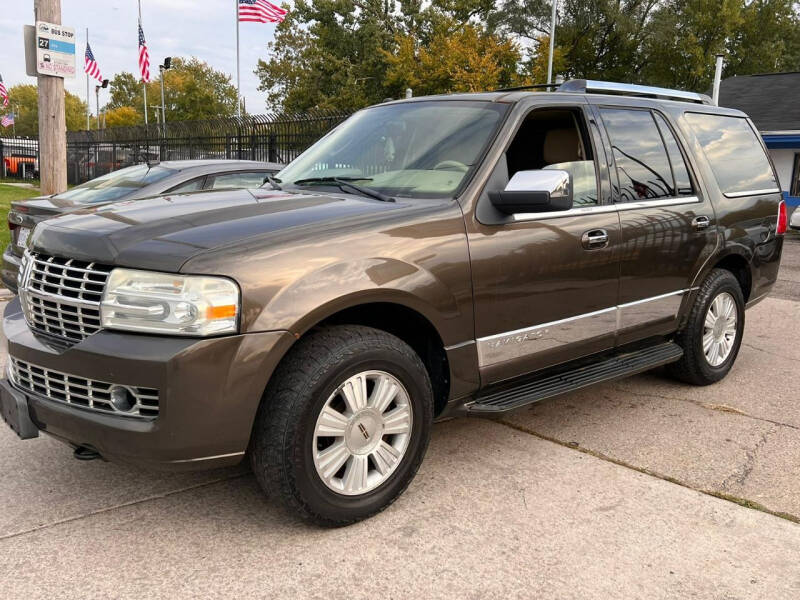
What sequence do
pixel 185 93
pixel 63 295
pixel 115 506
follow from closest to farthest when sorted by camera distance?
pixel 63 295
pixel 115 506
pixel 185 93

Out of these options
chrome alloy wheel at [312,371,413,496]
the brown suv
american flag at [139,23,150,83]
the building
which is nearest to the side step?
the brown suv

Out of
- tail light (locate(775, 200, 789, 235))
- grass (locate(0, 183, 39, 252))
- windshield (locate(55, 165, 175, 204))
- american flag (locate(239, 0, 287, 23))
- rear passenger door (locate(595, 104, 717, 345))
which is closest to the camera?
rear passenger door (locate(595, 104, 717, 345))

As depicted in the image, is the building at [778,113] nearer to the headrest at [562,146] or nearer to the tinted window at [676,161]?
the tinted window at [676,161]

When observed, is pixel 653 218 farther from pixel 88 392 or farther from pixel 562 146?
pixel 88 392

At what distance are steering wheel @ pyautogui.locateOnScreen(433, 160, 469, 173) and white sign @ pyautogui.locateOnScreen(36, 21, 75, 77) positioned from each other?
6826 millimetres

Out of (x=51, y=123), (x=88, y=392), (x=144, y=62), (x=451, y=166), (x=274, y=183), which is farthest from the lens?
(x=144, y=62)

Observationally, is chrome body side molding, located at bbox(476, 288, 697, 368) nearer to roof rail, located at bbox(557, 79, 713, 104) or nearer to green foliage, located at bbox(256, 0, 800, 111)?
roof rail, located at bbox(557, 79, 713, 104)

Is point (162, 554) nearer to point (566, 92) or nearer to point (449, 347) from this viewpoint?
point (449, 347)

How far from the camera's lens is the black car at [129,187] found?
6.14 meters

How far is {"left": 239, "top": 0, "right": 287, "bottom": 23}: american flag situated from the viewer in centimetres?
2406

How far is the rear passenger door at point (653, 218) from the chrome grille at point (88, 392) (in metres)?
2.65

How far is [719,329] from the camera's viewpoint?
205 inches

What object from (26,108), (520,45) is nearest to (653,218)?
(520,45)

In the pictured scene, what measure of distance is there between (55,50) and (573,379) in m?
7.61
